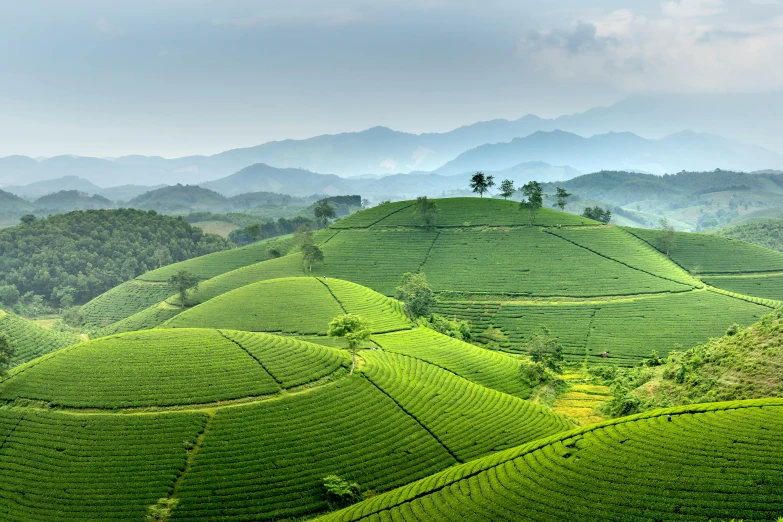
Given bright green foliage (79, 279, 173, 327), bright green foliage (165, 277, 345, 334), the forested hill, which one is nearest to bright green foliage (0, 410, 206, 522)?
bright green foliage (165, 277, 345, 334)

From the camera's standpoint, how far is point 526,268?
110 m

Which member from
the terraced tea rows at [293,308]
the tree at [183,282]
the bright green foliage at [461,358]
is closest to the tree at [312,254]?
the terraced tea rows at [293,308]

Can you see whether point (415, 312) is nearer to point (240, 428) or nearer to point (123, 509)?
point (240, 428)

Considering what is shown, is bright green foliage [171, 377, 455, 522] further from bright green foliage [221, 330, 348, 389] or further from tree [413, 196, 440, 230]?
tree [413, 196, 440, 230]

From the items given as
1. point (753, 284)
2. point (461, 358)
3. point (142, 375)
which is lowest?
point (461, 358)

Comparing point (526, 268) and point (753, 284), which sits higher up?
point (526, 268)

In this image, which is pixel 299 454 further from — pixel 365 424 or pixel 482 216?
pixel 482 216

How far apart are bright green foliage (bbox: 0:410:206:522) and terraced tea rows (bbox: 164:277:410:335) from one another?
1429 inches

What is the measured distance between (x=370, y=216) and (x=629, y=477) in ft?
420

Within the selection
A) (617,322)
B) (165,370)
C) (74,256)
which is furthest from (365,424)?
(74,256)

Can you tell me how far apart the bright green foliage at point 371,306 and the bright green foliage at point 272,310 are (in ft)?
6.89

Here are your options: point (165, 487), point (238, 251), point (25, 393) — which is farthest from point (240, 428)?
point (238, 251)

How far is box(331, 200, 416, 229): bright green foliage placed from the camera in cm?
14888

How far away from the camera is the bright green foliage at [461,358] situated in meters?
65.6
